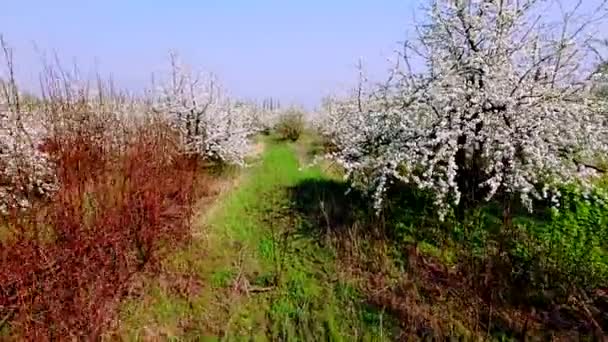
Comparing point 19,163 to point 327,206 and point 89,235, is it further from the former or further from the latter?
point 327,206

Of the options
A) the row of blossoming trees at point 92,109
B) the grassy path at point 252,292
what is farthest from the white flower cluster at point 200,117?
the grassy path at point 252,292

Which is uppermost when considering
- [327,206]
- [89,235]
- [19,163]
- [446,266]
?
[19,163]

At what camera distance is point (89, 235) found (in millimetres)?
6812

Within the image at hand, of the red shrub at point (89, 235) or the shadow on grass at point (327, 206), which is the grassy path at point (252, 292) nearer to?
the shadow on grass at point (327, 206)

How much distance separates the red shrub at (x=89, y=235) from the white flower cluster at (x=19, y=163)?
→ 0.35 meters

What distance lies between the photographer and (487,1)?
29.8 feet

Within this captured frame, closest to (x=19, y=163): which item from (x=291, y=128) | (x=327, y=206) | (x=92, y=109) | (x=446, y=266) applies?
(x=92, y=109)

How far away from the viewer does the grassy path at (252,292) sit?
6758mm

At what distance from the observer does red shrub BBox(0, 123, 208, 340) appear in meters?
5.74

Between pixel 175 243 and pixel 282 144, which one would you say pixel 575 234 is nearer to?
pixel 175 243

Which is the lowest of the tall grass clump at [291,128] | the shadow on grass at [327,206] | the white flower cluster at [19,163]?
the shadow on grass at [327,206]

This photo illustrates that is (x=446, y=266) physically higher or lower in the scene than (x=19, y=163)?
lower

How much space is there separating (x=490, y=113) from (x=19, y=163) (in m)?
7.22

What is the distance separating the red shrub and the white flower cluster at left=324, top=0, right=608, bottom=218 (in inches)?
127
